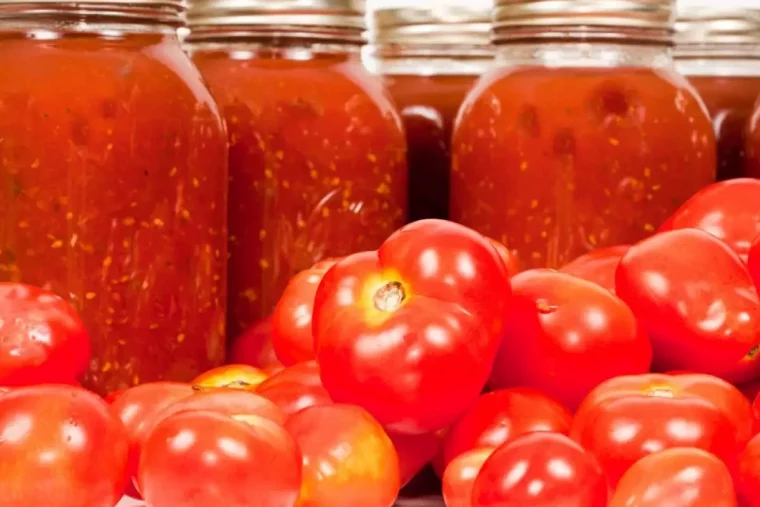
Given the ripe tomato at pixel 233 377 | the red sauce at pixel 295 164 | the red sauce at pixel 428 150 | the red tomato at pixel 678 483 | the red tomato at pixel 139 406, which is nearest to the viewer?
the red tomato at pixel 678 483

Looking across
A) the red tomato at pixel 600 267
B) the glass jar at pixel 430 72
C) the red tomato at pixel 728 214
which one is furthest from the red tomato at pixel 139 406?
the glass jar at pixel 430 72

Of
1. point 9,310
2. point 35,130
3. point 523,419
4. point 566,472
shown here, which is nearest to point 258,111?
point 35,130

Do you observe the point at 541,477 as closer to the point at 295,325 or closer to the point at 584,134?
the point at 295,325

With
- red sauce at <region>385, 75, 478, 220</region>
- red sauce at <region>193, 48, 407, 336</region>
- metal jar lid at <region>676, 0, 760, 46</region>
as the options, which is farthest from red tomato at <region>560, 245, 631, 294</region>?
metal jar lid at <region>676, 0, 760, 46</region>

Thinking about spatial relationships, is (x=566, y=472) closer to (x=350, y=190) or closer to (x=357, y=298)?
(x=357, y=298)

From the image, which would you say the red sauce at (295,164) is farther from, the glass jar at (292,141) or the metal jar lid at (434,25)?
the metal jar lid at (434,25)

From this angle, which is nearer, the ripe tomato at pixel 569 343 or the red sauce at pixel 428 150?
the ripe tomato at pixel 569 343

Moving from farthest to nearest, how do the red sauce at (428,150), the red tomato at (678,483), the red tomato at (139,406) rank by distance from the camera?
1. the red sauce at (428,150)
2. the red tomato at (139,406)
3. the red tomato at (678,483)
